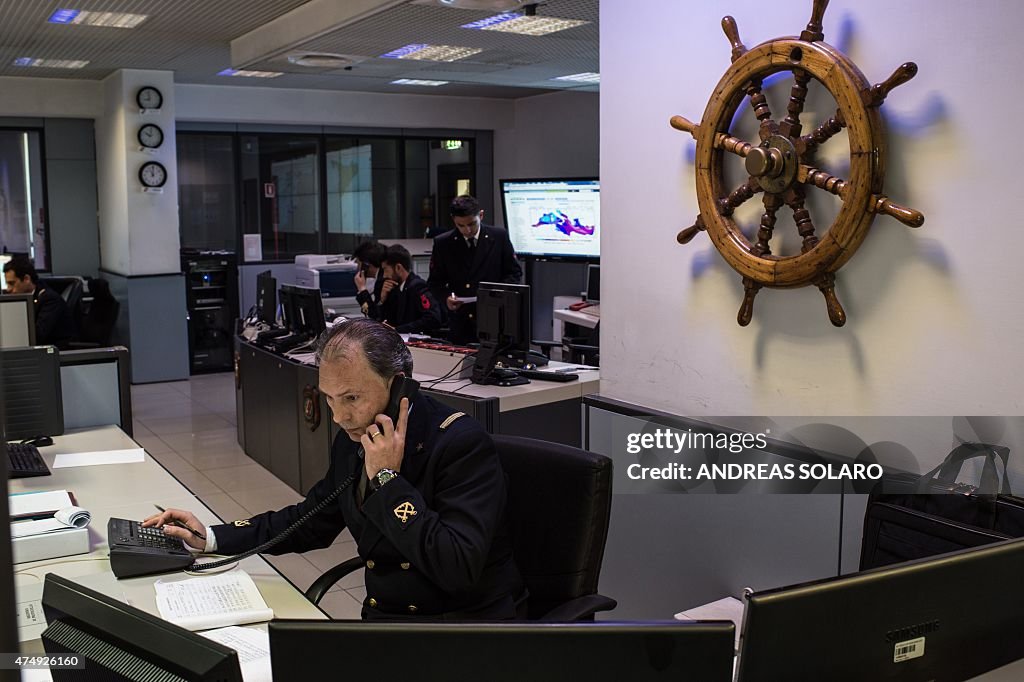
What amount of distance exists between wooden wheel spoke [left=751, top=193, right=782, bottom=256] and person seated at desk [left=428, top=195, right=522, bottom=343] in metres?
3.87

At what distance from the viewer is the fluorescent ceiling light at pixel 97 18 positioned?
21.4 ft

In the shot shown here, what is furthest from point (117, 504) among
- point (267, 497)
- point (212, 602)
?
point (267, 497)

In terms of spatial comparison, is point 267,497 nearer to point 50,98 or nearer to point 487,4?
point 487,4

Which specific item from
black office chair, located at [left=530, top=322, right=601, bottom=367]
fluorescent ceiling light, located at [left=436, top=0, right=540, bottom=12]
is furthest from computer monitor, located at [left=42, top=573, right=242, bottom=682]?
fluorescent ceiling light, located at [left=436, top=0, right=540, bottom=12]

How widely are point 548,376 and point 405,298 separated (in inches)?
85.1

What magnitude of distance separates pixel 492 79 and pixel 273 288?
370 centimetres

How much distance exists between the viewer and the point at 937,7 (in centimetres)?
254

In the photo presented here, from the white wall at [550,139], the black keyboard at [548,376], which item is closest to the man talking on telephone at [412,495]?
the black keyboard at [548,376]

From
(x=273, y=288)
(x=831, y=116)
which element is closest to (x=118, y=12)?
(x=273, y=288)

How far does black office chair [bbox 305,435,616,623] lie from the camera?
243cm

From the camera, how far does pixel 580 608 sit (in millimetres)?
2361

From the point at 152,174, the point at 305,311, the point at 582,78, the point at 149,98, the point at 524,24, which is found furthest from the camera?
the point at 582,78

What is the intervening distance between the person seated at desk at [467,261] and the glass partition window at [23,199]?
17.2 feet

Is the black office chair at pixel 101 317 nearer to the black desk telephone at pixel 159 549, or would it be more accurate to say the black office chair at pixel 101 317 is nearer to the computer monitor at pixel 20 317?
the computer monitor at pixel 20 317
